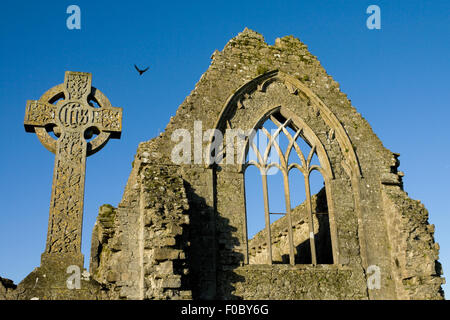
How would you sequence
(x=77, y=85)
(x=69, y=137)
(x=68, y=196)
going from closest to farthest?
(x=68, y=196) < (x=69, y=137) < (x=77, y=85)

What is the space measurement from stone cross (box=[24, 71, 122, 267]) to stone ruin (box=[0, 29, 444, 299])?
6 centimetres

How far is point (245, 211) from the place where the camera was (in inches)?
470

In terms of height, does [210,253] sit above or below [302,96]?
below

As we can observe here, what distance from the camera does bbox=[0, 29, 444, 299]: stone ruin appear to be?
33.4ft

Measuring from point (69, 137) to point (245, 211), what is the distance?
3955 mm

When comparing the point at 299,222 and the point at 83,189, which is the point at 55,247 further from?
the point at 299,222

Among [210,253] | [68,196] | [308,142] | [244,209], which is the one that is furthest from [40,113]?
[308,142]

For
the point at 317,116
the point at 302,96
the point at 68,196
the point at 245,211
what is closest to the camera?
the point at 68,196

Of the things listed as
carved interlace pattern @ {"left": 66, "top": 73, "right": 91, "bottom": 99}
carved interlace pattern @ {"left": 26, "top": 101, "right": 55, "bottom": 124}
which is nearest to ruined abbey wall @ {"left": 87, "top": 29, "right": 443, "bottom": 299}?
carved interlace pattern @ {"left": 66, "top": 73, "right": 91, "bottom": 99}

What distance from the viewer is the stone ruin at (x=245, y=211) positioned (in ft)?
33.4

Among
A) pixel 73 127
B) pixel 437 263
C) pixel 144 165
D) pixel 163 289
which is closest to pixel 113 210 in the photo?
pixel 144 165

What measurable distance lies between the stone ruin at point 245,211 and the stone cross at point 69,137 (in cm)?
6

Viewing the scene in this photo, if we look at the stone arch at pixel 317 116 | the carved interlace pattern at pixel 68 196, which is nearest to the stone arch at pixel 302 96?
the stone arch at pixel 317 116

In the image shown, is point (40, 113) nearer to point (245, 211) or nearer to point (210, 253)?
point (210, 253)
